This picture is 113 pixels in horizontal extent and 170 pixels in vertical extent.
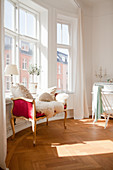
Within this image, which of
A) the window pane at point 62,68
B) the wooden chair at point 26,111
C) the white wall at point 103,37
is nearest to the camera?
the wooden chair at point 26,111

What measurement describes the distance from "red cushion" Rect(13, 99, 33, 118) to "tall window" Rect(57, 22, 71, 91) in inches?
88.3

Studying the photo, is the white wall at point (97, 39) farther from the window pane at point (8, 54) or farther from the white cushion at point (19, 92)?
the white cushion at point (19, 92)

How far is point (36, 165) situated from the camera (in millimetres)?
2139

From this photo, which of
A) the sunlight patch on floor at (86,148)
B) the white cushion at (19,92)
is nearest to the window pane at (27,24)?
the white cushion at (19,92)

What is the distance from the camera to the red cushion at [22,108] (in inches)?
114

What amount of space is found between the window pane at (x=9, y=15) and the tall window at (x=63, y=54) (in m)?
1.64

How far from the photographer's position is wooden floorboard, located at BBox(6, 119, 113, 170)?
7.01ft

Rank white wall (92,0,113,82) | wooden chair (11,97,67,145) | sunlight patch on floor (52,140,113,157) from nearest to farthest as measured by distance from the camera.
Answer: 1. sunlight patch on floor (52,140,113,157)
2. wooden chair (11,97,67,145)
3. white wall (92,0,113,82)

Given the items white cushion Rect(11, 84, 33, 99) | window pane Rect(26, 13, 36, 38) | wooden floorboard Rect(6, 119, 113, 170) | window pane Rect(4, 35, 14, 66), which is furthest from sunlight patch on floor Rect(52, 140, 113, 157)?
window pane Rect(26, 13, 36, 38)

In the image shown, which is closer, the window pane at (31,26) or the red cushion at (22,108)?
the red cushion at (22,108)

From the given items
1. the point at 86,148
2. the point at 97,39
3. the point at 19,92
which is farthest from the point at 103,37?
the point at 86,148

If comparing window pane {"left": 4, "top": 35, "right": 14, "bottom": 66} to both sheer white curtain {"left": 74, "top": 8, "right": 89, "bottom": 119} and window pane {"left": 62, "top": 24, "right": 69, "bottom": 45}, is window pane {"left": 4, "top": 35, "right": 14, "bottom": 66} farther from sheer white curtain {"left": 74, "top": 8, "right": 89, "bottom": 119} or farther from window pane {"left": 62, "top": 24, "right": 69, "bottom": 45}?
sheer white curtain {"left": 74, "top": 8, "right": 89, "bottom": 119}

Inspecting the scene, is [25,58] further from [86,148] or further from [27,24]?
[86,148]

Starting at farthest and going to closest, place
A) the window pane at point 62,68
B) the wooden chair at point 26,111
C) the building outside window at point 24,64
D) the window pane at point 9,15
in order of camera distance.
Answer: the window pane at point 62,68 → the building outside window at point 24,64 → the window pane at point 9,15 → the wooden chair at point 26,111
